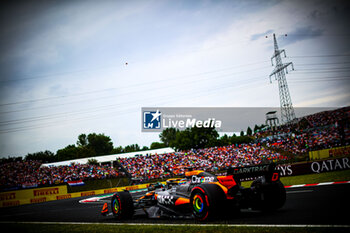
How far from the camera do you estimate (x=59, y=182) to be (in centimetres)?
3281

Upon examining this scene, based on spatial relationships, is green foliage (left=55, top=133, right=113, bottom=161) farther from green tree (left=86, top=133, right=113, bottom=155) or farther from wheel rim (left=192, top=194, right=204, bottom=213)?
wheel rim (left=192, top=194, right=204, bottom=213)

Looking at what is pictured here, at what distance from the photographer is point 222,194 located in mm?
5211

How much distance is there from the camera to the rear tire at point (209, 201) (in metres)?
5.11

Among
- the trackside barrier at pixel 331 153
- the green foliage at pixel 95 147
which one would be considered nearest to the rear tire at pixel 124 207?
the trackside barrier at pixel 331 153

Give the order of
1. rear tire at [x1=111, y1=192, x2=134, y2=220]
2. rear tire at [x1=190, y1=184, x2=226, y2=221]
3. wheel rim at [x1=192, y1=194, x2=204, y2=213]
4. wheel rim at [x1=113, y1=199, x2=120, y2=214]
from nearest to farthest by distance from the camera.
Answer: rear tire at [x1=190, y1=184, x2=226, y2=221], wheel rim at [x1=192, y1=194, x2=204, y2=213], rear tire at [x1=111, y1=192, x2=134, y2=220], wheel rim at [x1=113, y1=199, x2=120, y2=214]

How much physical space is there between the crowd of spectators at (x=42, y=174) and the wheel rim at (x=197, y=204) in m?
31.2

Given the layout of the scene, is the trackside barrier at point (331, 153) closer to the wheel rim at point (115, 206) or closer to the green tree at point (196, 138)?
the wheel rim at point (115, 206)

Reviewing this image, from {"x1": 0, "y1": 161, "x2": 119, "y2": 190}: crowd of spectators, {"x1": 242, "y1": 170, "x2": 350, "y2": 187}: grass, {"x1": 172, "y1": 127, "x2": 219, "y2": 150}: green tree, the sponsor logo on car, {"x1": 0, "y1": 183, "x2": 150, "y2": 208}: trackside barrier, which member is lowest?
{"x1": 0, "y1": 183, "x2": 150, "y2": 208}: trackside barrier

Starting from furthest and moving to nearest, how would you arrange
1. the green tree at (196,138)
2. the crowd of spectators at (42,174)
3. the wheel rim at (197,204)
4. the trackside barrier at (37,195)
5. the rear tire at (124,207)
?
the green tree at (196,138) < the crowd of spectators at (42,174) < the trackside barrier at (37,195) < the rear tire at (124,207) < the wheel rim at (197,204)

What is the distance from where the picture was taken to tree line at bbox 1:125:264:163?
229 feet

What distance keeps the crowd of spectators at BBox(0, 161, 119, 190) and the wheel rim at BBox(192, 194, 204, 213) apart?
102 ft

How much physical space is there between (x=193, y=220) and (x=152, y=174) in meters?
32.7

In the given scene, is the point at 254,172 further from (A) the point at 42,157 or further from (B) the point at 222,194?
(A) the point at 42,157

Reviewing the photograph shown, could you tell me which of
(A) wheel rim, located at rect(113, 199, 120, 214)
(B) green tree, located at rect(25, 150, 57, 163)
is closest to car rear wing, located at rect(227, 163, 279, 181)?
(A) wheel rim, located at rect(113, 199, 120, 214)
